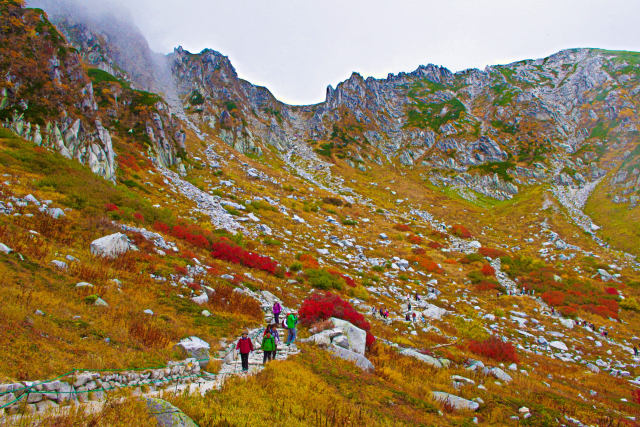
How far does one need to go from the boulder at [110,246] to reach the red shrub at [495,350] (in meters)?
17.7

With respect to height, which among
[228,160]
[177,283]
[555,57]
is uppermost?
[555,57]

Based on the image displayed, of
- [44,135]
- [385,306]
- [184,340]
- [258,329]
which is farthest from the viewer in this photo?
[44,135]

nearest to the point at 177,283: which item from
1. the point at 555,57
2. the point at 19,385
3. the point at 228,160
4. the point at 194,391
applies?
the point at 194,391

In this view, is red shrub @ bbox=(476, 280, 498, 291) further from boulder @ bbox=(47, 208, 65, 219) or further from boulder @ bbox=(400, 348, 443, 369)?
boulder @ bbox=(47, 208, 65, 219)

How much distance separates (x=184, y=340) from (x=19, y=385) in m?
4.30

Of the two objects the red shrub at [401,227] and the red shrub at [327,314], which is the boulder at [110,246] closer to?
the red shrub at [327,314]

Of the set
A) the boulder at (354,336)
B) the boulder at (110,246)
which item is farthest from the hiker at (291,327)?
the boulder at (110,246)

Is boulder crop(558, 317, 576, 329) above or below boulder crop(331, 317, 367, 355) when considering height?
below

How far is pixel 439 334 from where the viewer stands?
55.5 feet

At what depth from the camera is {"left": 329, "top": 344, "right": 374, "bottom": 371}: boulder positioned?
971 centimetres

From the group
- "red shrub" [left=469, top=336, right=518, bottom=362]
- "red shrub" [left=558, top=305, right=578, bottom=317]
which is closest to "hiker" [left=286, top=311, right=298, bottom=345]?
"red shrub" [left=469, top=336, right=518, bottom=362]

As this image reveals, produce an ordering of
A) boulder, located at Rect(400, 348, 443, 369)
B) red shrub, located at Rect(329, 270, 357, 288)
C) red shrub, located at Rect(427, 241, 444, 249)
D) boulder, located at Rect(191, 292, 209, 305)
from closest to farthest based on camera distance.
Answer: boulder, located at Rect(400, 348, 443, 369)
boulder, located at Rect(191, 292, 209, 305)
red shrub, located at Rect(329, 270, 357, 288)
red shrub, located at Rect(427, 241, 444, 249)

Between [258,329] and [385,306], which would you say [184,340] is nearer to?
[258,329]

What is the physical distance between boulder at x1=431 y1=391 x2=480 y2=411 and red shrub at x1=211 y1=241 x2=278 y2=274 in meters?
12.9
